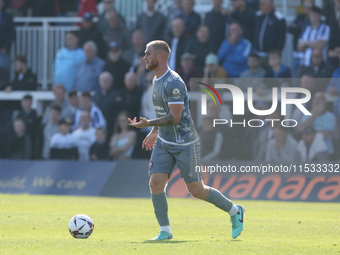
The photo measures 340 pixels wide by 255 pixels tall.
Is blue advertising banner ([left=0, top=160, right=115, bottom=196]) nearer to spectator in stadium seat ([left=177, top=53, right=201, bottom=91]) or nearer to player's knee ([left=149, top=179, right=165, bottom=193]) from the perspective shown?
spectator in stadium seat ([left=177, top=53, right=201, bottom=91])

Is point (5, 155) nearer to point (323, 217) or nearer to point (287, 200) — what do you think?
point (287, 200)

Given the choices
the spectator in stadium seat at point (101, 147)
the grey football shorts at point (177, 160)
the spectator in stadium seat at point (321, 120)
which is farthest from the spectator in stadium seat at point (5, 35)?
the grey football shorts at point (177, 160)

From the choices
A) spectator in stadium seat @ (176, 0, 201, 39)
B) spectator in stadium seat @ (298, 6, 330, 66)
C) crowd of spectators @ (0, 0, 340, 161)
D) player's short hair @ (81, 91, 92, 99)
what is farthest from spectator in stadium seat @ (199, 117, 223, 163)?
player's short hair @ (81, 91, 92, 99)

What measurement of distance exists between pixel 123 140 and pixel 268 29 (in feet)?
16.2

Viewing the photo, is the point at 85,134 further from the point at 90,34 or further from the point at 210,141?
the point at 210,141

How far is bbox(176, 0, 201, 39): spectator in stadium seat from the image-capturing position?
21734 millimetres

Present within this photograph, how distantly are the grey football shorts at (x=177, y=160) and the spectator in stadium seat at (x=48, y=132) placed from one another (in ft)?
40.6

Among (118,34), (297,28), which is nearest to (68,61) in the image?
(118,34)

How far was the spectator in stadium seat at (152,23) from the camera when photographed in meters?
22.4

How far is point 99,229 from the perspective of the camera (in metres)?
11.7

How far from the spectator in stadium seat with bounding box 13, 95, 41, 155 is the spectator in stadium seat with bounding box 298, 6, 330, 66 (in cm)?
789

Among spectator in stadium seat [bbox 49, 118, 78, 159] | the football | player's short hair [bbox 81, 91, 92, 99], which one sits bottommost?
spectator in stadium seat [bbox 49, 118, 78, 159]

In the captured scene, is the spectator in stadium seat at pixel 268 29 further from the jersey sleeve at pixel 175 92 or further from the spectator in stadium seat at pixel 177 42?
the jersey sleeve at pixel 175 92

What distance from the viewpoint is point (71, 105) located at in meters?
22.4
